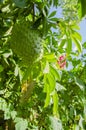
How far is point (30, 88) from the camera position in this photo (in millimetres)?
1533

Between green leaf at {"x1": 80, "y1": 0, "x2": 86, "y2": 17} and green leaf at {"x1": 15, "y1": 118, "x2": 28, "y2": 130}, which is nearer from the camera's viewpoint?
green leaf at {"x1": 80, "y1": 0, "x2": 86, "y2": 17}

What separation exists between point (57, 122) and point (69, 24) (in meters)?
0.67

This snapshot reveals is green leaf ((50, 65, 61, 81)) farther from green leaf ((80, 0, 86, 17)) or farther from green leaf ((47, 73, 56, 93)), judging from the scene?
green leaf ((80, 0, 86, 17))

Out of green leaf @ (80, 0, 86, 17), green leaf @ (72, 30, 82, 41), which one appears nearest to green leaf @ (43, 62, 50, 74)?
green leaf @ (72, 30, 82, 41)

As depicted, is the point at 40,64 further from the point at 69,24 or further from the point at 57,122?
the point at 57,122

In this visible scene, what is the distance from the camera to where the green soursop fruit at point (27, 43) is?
1.13 m

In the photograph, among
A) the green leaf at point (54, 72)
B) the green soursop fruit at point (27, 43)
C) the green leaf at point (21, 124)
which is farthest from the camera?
the green leaf at point (21, 124)

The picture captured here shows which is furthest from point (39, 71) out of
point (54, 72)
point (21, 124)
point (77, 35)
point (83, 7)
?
point (21, 124)

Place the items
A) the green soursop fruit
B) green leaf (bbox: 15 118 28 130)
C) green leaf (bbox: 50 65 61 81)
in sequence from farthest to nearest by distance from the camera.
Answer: green leaf (bbox: 15 118 28 130) → green leaf (bbox: 50 65 61 81) → the green soursop fruit

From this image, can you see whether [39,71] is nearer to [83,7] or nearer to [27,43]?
[27,43]

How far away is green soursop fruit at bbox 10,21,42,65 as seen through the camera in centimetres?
113

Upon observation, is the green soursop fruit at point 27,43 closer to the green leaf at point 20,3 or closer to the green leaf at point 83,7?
the green leaf at point 20,3

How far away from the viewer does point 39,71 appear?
1.25 metres

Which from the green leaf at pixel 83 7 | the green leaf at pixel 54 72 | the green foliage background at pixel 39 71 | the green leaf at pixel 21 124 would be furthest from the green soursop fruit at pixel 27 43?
the green leaf at pixel 21 124
